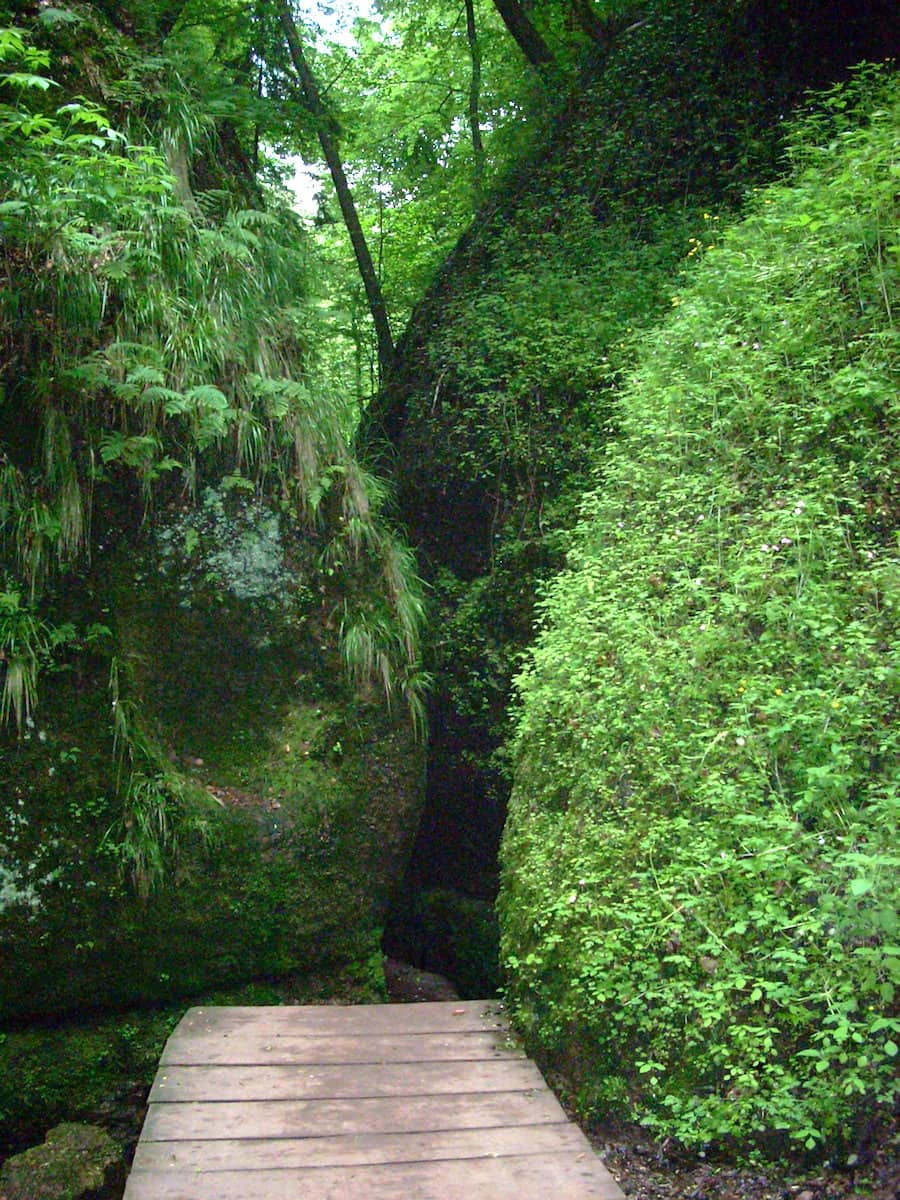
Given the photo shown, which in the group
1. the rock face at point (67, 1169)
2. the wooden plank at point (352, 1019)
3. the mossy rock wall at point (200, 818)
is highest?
the mossy rock wall at point (200, 818)

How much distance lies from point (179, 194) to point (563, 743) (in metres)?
4.58

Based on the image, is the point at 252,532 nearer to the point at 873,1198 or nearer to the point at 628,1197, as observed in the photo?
the point at 628,1197

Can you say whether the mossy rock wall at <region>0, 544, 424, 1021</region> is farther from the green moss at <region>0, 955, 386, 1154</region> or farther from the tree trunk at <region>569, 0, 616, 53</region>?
the tree trunk at <region>569, 0, 616, 53</region>

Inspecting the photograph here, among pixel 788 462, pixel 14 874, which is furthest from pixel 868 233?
pixel 14 874

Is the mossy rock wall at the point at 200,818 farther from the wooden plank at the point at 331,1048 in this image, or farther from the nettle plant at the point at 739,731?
the nettle plant at the point at 739,731

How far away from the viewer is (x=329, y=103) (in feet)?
30.6

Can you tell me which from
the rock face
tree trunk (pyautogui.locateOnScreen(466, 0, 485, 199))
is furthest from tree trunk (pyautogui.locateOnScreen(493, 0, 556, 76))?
the rock face

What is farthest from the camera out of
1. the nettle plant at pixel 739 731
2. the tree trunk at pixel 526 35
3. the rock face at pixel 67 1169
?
the tree trunk at pixel 526 35

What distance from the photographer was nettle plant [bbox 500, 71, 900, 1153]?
296 cm

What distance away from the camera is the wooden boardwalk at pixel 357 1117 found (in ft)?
10.0

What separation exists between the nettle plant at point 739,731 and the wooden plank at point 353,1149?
283 millimetres

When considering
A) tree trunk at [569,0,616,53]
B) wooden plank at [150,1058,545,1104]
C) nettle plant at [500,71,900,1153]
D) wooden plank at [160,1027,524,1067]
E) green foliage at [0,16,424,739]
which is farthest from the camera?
tree trunk at [569,0,616,53]

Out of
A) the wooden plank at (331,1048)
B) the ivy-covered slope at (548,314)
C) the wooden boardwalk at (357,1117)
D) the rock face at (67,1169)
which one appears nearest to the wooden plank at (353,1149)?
the wooden boardwalk at (357,1117)

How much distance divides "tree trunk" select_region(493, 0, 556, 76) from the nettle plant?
17.5ft
